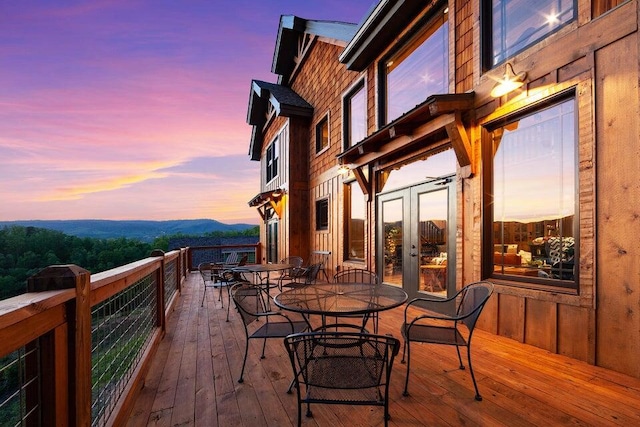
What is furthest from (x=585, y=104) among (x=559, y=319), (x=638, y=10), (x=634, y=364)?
(x=634, y=364)

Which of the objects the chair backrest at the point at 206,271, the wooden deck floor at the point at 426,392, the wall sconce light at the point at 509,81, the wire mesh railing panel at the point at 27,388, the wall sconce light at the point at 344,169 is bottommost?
the wooden deck floor at the point at 426,392

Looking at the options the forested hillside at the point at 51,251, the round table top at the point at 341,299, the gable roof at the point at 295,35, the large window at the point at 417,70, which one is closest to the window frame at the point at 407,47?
the large window at the point at 417,70

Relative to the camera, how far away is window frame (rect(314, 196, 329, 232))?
8.04m

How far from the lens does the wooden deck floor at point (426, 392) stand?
1.96 meters

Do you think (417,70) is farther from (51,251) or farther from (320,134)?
(51,251)

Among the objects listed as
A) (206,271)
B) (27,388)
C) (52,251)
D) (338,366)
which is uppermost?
(27,388)

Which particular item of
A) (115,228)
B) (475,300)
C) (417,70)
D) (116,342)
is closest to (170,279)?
(116,342)

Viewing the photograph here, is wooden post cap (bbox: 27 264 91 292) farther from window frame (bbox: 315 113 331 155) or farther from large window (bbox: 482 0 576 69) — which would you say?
window frame (bbox: 315 113 331 155)

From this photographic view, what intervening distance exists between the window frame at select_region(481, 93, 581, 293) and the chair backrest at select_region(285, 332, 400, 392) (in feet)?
7.74

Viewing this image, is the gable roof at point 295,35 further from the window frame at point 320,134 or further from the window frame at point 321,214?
the window frame at point 321,214

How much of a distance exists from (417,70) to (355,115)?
2026mm

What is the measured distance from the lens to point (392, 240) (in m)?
5.61

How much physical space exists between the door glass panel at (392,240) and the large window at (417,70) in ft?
5.65

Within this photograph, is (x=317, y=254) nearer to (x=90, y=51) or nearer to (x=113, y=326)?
(x=113, y=326)
